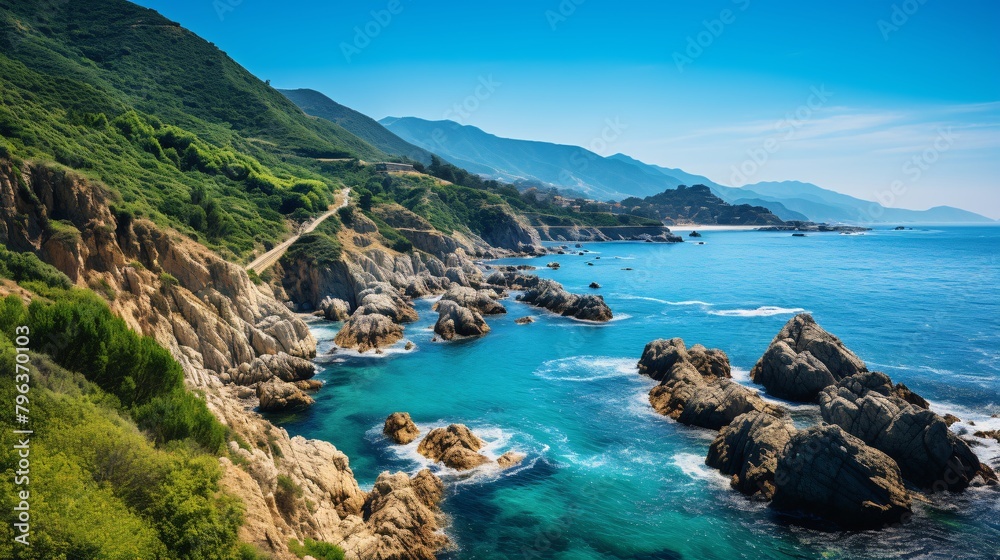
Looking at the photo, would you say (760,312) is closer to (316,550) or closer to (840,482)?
(840,482)

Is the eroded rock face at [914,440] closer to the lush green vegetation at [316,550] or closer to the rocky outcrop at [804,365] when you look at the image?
the rocky outcrop at [804,365]

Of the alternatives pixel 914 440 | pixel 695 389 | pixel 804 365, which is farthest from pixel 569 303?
pixel 914 440

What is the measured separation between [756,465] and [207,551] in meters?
31.0

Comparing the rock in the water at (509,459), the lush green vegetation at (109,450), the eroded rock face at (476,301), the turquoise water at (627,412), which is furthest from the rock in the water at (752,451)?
the eroded rock face at (476,301)

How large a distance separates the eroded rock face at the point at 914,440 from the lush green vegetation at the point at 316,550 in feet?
112

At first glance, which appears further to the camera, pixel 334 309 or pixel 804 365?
pixel 334 309

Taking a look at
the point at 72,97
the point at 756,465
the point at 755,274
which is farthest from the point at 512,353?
the point at 755,274

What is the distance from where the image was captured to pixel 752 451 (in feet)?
120

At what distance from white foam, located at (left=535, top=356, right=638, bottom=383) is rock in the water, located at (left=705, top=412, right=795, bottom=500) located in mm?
19431

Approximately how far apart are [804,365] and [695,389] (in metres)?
10.7

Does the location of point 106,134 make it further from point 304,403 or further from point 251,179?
point 304,403

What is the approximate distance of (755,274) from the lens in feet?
440

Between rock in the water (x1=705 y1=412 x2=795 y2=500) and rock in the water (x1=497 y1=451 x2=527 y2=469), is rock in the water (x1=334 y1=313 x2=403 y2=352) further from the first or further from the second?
rock in the water (x1=705 y1=412 x2=795 y2=500)

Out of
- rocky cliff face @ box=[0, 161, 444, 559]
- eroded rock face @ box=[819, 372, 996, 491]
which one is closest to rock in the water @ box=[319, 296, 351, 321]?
rocky cliff face @ box=[0, 161, 444, 559]
